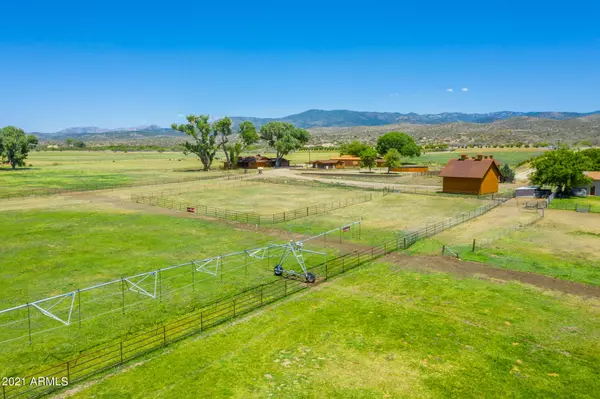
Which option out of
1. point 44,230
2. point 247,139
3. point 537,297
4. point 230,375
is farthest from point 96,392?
point 247,139

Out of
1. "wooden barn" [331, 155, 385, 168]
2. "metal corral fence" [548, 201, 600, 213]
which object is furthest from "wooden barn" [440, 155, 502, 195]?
"wooden barn" [331, 155, 385, 168]

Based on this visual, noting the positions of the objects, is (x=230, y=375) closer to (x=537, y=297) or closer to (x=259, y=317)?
(x=259, y=317)

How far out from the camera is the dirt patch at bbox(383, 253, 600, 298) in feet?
78.4

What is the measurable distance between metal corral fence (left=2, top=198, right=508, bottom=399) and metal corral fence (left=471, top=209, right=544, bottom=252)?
27.4 ft

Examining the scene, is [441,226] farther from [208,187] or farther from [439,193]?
[208,187]

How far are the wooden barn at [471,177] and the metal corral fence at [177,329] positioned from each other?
3635 cm

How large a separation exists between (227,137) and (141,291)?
90.8 metres

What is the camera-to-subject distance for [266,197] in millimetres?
61844

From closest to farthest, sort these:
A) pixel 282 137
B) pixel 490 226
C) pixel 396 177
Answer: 1. pixel 490 226
2. pixel 396 177
3. pixel 282 137

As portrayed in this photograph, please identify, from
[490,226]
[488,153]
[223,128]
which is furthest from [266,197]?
[488,153]

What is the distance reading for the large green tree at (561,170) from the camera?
54812mm

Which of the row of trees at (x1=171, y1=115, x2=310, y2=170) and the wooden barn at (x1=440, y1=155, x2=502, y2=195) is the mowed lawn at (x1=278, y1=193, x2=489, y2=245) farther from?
the row of trees at (x1=171, y1=115, x2=310, y2=170)

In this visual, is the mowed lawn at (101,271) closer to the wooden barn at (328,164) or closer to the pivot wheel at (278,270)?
the pivot wheel at (278,270)

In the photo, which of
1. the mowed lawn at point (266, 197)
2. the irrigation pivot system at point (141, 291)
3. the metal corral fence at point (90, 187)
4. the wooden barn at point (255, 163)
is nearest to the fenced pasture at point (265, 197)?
the mowed lawn at point (266, 197)
